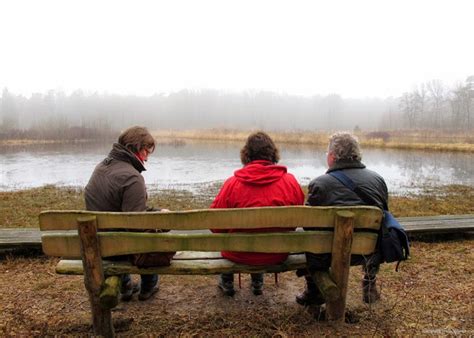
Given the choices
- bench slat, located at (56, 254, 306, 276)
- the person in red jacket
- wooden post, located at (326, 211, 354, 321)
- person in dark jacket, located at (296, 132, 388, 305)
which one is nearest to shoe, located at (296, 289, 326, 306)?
person in dark jacket, located at (296, 132, 388, 305)

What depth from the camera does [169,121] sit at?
114 metres

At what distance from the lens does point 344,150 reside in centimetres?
322

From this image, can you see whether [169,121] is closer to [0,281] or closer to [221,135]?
[221,135]

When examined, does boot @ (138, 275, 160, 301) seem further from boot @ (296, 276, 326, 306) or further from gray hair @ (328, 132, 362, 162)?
gray hair @ (328, 132, 362, 162)

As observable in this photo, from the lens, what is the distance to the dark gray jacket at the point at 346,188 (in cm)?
308

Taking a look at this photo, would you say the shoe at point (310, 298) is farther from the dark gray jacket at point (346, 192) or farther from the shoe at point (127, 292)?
the shoe at point (127, 292)

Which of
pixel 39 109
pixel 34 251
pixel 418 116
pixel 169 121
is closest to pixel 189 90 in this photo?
pixel 169 121

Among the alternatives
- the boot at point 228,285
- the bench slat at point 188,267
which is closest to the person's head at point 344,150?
the bench slat at point 188,267

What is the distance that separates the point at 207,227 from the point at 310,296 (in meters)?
1.34

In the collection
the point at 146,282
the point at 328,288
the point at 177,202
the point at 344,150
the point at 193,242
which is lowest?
the point at 177,202

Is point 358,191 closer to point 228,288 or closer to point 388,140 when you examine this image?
point 228,288

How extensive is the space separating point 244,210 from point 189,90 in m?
137

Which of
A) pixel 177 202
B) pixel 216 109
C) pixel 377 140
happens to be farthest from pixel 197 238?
pixel 216 109

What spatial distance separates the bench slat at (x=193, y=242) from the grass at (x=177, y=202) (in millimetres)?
4703
